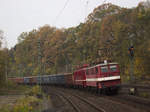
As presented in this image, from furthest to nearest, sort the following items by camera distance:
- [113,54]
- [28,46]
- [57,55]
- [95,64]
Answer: [28,46], [57,55], [113,54], [95,64]

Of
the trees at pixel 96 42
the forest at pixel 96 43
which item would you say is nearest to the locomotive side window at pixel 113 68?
the forest at pixel 96 43

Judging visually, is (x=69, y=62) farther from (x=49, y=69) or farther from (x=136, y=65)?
(x=136, y=65)

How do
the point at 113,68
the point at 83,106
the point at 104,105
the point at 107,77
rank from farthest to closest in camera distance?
the point at 113,68, the point at 107,77, the point at 83,106, the point at 104,105

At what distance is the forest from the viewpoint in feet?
122

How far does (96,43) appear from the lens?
5006 centimetres

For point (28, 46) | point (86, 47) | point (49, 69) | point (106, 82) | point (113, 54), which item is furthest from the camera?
point (28, 46)

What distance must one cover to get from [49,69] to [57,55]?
7642 millimetres

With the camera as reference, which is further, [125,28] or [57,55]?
[57,55]

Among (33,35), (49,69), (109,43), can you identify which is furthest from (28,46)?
(109,43)

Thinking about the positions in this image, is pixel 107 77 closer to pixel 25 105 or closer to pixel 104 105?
pixel 104 105

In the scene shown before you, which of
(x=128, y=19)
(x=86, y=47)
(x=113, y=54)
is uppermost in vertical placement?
(x=128, y=19)

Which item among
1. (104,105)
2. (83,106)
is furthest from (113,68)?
(104,105)

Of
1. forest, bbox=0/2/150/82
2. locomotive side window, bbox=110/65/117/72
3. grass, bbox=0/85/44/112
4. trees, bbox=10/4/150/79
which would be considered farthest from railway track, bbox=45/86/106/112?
trees, bbox=10/4/150/79

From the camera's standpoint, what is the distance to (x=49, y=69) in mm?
73812
